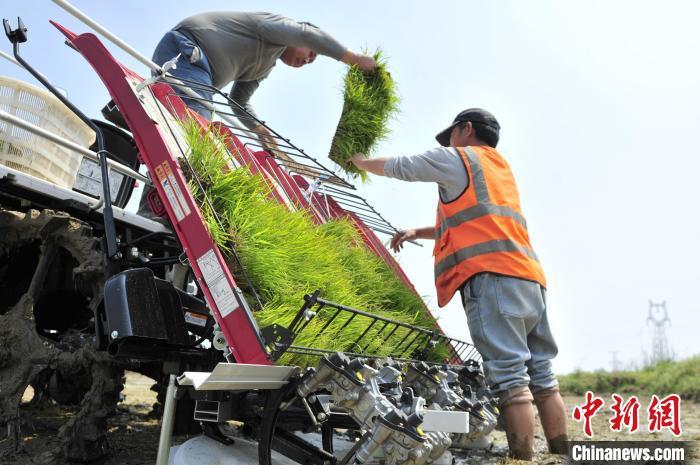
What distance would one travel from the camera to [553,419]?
378 centimetres

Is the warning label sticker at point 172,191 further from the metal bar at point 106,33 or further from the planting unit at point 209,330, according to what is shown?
the metal bar at point 106,33

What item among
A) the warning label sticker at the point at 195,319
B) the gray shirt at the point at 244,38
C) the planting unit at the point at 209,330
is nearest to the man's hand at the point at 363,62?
the gray shirt at the point at 244,38

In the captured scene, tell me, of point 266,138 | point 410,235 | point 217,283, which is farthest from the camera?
point 410,235

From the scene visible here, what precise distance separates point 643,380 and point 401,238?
674 centimetres

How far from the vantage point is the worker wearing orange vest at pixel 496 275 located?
3.49 metres

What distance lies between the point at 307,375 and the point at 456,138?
232 cm

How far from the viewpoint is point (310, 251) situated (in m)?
3.26

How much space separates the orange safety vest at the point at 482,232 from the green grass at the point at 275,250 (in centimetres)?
43

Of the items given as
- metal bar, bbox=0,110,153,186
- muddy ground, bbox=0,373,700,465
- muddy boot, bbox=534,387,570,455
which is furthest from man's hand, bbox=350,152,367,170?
muddy ground, bbox=0,373,700,465

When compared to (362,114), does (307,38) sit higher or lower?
higher

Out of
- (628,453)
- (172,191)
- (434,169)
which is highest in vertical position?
(434,169)

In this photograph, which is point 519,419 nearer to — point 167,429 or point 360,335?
point 360,335

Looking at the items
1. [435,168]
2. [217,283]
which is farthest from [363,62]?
[217,283]

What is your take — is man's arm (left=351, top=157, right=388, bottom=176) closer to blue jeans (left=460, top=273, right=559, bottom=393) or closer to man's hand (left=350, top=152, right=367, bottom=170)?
man's hand (left=350, top=152, right=367, bottom=170)
